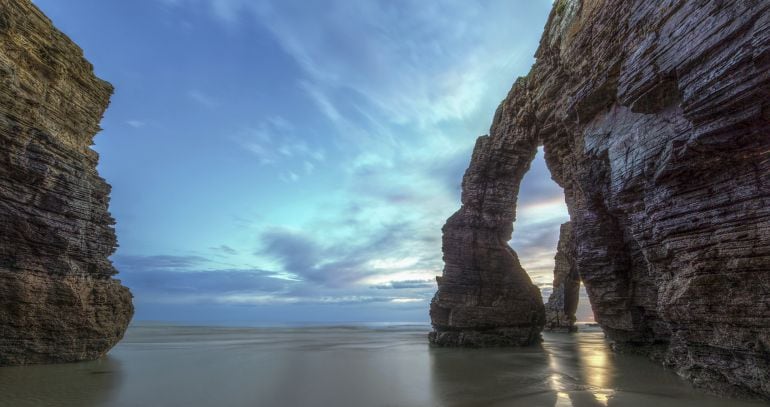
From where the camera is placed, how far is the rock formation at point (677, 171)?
941 centimetres

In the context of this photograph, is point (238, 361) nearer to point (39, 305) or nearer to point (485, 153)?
point (39, 305)

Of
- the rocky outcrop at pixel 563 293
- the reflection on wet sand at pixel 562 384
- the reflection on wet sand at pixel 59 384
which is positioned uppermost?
Result: the rocky outcrop at pixel 563 293

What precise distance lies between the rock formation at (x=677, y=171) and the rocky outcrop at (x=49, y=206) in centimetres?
2479

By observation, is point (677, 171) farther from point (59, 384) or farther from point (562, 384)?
point (59, 384)

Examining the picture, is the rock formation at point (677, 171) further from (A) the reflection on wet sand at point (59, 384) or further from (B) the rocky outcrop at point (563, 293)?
(B) the rocky outcrop at point (563, 293)

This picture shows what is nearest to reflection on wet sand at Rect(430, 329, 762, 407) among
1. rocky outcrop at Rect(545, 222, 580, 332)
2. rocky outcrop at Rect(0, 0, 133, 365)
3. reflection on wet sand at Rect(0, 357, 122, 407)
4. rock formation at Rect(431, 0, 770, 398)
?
rock formation at Rect(431, 0, 770, 398)

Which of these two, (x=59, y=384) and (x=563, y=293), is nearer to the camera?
(x=59, y=384)

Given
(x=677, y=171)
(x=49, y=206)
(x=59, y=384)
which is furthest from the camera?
(x=49, y=206)

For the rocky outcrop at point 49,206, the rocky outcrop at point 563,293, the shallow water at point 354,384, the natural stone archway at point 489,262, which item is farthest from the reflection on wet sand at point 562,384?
the rocky outcrop at point 563,293

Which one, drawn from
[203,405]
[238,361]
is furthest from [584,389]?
[238,361]

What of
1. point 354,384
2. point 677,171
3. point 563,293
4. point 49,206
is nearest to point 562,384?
point 354,384

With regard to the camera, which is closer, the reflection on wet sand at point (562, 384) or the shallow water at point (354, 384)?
the reflection on wet sand at point (562, 384)

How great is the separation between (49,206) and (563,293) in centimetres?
5288

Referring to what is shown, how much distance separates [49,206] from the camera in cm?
1661
